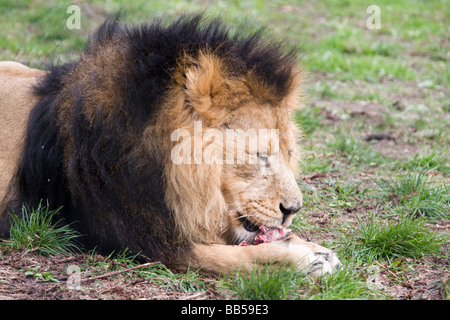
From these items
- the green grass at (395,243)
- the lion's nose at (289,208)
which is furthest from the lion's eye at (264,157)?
the green grass at (395,243)

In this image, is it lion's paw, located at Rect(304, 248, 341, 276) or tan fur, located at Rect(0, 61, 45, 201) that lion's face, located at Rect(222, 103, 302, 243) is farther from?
tan fur, located at Rect(0, 61, 45, 201)

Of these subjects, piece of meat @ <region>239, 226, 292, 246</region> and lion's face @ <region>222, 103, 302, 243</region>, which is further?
piece of meat @ <region>239, 226, 292, 246</region>

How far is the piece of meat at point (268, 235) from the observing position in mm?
3879

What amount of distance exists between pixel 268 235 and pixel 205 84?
1126 millimetres

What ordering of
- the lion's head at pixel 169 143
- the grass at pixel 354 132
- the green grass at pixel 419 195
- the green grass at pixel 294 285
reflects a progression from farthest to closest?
1. the green grass at pixel 419 195
2. the grass at pixel 354 132
3. the lion's head at pixel 169 143
4. the green grass at pixel 294 285

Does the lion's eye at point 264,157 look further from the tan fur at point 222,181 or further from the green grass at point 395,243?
the green grass at point 395,243

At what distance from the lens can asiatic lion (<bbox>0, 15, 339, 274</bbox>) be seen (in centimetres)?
362

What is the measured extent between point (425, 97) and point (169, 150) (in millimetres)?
6217

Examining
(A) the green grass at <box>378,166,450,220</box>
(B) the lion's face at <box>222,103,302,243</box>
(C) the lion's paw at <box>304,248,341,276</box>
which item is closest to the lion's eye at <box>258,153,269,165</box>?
(B) the lion's face at <box>222,103,302,243</box>

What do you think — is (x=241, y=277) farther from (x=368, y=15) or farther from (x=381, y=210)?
(x=368, y=15)

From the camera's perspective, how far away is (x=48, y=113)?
4.05 meters

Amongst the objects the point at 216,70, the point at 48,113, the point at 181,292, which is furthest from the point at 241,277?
the point at 48,113

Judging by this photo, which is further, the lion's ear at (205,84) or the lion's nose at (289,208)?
the lion's nose at (289,208)

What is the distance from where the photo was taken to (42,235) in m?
4.00
